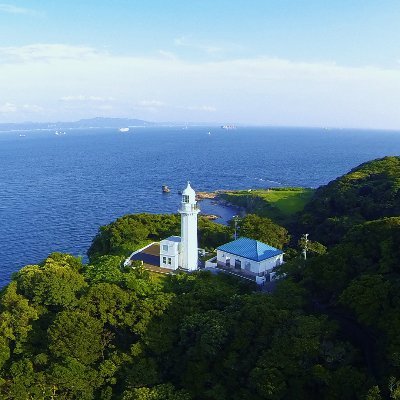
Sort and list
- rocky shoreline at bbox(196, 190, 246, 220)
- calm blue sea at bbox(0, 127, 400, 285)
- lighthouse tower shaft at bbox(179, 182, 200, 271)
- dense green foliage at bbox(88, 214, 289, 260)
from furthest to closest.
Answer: rocky shoreline at bbox(196, 190, 246, 220)
calm blue sea at bbox(0, 127, 400, 285)
dense green foliage at bbox(88, 214, 289, 260)
lighthouse tower shaft at bbox(179, 182, 200, 271)

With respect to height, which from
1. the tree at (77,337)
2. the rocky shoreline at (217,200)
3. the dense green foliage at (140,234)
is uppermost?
the dense green foliage at (140,234)

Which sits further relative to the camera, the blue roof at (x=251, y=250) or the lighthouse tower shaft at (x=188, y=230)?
the lighthouse tower shaft at (x=188, y=230)

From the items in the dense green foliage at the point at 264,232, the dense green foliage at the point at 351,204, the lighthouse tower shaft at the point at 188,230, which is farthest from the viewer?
the dense green foliage at the point at 351,204

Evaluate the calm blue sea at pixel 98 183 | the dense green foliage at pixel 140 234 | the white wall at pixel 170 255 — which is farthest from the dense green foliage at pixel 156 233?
the calm blue sea at pixel 98 183

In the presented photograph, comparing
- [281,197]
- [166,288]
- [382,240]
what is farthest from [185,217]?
[281,197]

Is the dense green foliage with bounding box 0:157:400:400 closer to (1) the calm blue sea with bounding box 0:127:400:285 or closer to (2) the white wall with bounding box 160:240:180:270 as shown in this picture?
(2) the white wall with bounding box 160:240:180:270

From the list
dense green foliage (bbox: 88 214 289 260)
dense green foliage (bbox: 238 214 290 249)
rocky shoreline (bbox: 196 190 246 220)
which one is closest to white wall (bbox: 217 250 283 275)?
dense green foliage (bbox: 238 214 290 249)

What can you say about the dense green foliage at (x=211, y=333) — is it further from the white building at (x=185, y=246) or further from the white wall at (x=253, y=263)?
the white building at (x=185, y=246)
